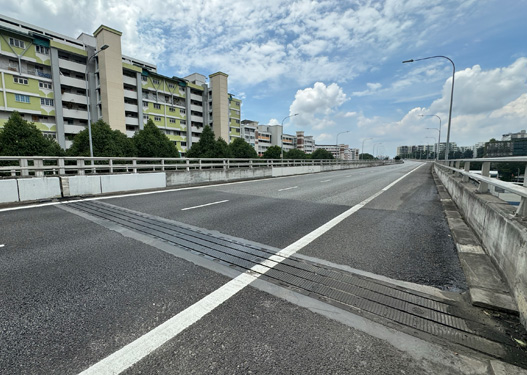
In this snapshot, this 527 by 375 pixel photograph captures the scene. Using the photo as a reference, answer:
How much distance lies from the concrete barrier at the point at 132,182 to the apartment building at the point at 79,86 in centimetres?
2719

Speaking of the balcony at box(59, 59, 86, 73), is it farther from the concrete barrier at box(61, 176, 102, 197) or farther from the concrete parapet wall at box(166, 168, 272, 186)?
the concrete barrier at box(61, 176, 102, 197)

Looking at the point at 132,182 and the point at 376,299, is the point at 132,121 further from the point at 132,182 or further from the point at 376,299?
the point at 376,299

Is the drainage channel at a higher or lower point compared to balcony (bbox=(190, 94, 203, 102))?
lower

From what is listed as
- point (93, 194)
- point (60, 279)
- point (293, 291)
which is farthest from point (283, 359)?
point (93, 194)

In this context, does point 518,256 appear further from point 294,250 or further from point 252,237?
point 252,237

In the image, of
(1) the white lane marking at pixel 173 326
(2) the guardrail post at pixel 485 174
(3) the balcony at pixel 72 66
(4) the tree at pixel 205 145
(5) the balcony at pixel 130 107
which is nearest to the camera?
(1) the white lane marking at pixel 173 326

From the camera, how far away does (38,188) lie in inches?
363

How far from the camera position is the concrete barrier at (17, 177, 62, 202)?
8.83 m

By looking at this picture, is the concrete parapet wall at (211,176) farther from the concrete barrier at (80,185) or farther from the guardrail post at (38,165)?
the guardrail post at (38,165)

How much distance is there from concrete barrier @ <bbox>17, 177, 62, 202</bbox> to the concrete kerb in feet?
40.1

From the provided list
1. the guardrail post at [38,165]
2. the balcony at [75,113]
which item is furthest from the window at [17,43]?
the guardrail post at [38,165]

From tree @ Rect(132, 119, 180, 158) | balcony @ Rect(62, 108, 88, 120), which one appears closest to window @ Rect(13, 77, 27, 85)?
balcony @ Rect(62, 108, 88, 120)

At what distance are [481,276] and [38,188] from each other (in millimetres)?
12470

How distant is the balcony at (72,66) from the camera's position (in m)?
47.0
